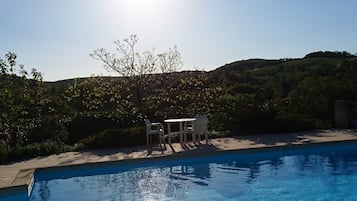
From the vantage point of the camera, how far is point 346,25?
15.1 meters

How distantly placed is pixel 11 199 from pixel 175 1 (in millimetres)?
5935

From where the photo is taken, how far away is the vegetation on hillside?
36.9 feet

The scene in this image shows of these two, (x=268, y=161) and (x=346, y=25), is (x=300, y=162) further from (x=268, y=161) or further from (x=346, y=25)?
(x=346, y=25)

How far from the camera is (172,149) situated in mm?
10219

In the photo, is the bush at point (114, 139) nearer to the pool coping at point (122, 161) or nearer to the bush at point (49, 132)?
the bush at point (49, 132)

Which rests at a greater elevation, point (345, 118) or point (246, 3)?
point (246, 3)

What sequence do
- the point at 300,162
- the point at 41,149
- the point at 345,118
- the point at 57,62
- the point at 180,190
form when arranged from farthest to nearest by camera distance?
the point at 57,62 → the point at 345,118 → the point at 41,149 → the point at 300,162 → the point at 180,190

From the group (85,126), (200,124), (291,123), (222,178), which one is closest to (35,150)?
(85,126)

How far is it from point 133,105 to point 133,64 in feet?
4.62

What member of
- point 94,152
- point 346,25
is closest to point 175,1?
point 94,152

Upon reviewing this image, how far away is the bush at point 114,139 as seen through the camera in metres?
11.1

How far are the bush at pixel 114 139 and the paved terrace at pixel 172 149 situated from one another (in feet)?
1.32

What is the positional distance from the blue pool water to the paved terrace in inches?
9.1

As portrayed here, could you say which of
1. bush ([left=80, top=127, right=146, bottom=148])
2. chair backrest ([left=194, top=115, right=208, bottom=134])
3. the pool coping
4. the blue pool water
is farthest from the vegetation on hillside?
the blue pool water
